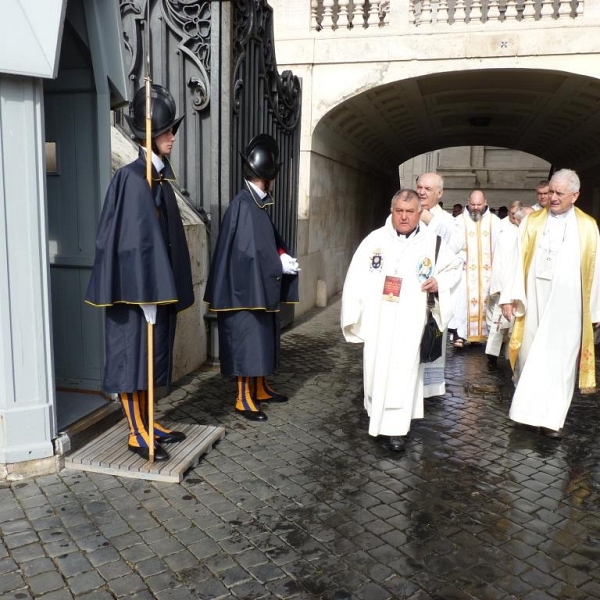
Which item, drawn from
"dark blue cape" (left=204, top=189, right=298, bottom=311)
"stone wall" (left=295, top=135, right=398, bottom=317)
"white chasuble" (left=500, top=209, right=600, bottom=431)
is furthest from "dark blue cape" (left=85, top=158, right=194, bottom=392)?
"stone wall" (left=295, top=135, right=398, bottom=317)

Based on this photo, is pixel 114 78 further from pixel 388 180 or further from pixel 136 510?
pixel 388 180

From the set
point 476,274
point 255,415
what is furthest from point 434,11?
point 255,415

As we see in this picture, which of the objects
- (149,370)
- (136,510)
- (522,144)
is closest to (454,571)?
(136,510)

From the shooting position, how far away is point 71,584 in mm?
2691

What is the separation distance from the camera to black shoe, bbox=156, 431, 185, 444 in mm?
4079

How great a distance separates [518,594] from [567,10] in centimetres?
882

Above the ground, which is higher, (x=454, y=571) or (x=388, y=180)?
(x=388, y=180)

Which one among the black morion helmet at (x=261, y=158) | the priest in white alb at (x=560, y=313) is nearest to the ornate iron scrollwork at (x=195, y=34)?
the black morion helmet at (x=261, y=158)

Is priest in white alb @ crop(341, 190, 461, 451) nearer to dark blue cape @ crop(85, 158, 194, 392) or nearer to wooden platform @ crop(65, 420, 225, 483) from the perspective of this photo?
wooden platform @ crop(65, 420, 225, 483)

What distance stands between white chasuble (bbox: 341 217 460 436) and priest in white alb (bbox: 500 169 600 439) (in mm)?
829

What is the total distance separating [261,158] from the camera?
15.5 feet

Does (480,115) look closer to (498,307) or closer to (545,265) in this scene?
(498,307)

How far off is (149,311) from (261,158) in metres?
1.64

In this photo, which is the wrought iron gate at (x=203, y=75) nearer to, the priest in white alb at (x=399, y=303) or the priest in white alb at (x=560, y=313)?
the priest in white alb at (x=399, y=303)
